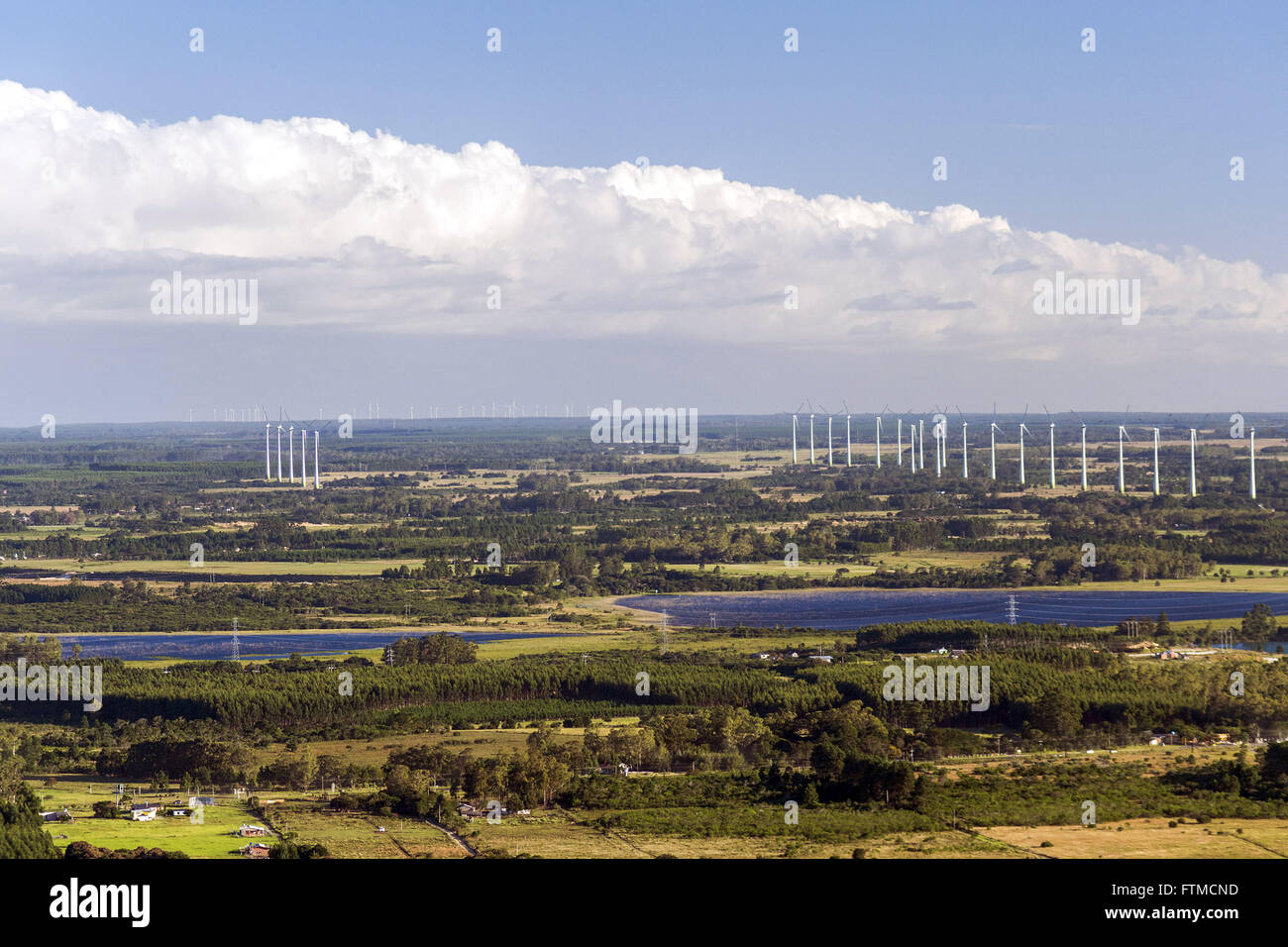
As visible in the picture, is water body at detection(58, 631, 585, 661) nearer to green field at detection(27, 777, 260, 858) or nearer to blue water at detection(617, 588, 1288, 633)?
blue water at detection(617, 588, 1288, 633)

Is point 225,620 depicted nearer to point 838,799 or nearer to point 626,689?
point 626,689

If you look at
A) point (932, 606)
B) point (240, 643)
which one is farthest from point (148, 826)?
point (932, 606)

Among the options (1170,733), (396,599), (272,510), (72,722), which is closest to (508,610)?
(396,599)

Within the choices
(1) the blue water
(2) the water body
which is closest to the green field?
(2) the water body

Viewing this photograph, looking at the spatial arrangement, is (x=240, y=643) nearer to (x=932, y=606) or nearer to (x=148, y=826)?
(x=148, y=826)

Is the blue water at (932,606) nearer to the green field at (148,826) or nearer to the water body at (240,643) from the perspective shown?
the water body at (240,643)

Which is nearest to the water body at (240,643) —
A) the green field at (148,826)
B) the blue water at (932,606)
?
the blue water at (932,606)
